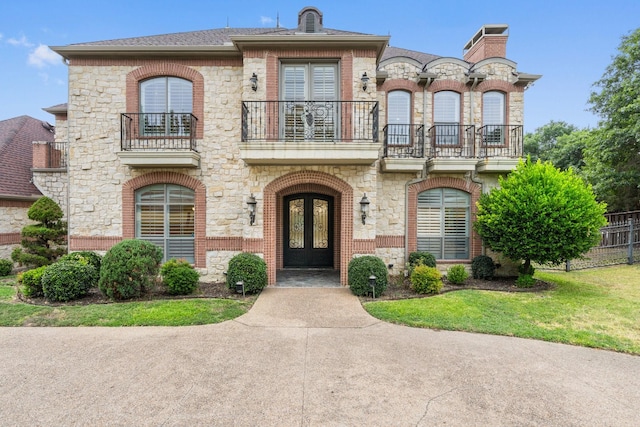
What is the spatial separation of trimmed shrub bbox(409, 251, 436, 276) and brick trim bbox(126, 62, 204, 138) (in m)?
7.75

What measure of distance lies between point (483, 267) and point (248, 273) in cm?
741

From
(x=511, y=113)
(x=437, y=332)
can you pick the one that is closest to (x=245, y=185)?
(x=437, y=332)

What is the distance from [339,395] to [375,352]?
4.29 ft

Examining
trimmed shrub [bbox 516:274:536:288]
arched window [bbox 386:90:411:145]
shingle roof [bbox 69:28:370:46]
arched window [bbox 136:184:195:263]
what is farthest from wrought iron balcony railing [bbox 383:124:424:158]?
arched window [bbox 136:184:195:263]

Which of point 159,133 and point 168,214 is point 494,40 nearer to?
point 159,133

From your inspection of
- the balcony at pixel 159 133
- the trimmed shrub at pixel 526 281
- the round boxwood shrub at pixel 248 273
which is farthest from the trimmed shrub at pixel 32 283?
the trimmed shrub at pixel 526 281

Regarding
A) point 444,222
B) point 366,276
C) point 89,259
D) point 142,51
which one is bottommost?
point 366,276

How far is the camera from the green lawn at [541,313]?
5.43 meters

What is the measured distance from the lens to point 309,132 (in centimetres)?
841

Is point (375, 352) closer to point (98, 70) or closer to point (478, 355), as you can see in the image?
point (478, 355)

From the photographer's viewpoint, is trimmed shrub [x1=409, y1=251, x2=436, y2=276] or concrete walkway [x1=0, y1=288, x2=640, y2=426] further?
trimmed shrub [x1=409, y1=251, x2=436, y2=276]

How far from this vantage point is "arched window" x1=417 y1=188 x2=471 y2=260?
9984 mm

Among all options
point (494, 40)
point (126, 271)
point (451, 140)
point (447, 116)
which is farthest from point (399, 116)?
point (126, 271)

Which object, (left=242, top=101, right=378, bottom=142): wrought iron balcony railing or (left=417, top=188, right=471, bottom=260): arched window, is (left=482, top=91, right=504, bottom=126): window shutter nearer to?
(left=417, top=188, right=471, bottom=260): arched window
